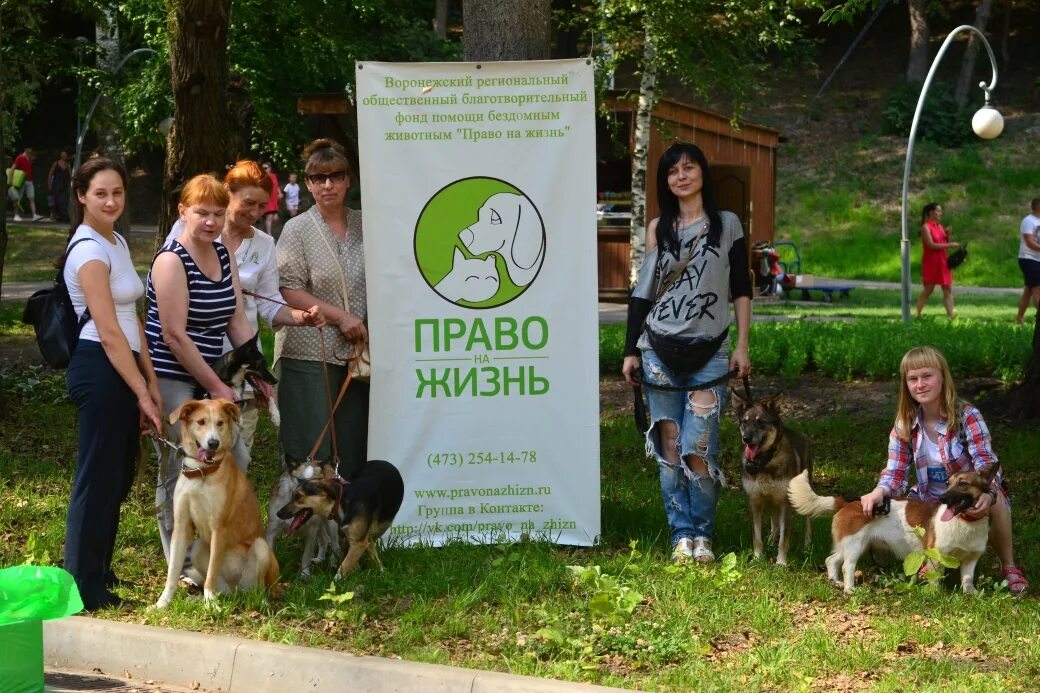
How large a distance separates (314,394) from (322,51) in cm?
1772

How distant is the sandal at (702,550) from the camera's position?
6.14 metres

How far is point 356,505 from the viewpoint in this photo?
19.0 feet

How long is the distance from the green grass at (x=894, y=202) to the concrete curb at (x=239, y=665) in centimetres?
2640

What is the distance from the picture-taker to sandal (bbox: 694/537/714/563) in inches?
242

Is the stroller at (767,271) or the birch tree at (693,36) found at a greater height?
the birch tree at (693,36)

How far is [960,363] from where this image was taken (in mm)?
11773

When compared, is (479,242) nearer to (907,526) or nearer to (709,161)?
(907,526)

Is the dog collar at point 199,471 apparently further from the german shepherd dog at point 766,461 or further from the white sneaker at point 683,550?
the german shepherd dog at point 766,461

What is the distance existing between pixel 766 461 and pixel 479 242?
1.80 metres

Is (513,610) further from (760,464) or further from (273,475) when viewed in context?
(273,475)

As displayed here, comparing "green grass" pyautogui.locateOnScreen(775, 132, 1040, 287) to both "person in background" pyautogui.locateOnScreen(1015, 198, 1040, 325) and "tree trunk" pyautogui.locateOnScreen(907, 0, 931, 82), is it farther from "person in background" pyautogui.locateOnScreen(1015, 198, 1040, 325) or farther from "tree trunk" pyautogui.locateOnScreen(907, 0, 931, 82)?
"person in background" pyautogui.locateOnScreen(1015, 198, 1040, 325)

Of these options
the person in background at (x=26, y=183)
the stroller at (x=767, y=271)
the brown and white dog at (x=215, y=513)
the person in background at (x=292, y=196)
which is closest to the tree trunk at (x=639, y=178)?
the stroller at (x=767, y=271)

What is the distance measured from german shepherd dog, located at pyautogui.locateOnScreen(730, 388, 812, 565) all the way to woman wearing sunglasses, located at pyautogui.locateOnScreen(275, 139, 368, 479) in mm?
1938

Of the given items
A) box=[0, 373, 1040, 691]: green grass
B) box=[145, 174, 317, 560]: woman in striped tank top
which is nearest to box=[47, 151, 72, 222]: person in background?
box=[0, 373, 1040, 691]: green grass
